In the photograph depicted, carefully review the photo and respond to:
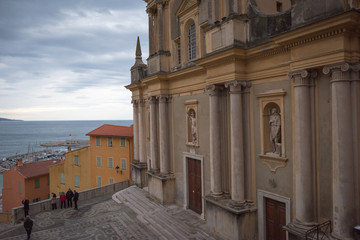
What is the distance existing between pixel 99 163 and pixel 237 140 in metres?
20.3

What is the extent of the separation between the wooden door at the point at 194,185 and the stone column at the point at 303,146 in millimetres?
6017

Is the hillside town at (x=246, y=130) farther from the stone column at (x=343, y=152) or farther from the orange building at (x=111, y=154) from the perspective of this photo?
the orange building at (x=111, y=154)

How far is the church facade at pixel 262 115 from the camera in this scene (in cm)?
666

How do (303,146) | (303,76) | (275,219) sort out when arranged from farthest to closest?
1. (275,219)
2. (303,146)
3. (303,76)

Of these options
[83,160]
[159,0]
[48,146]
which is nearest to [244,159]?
[159,0]

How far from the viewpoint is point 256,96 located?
942 centimetres

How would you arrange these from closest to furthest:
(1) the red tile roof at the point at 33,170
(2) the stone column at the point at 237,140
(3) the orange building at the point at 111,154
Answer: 1. (2) the stone column at the point at 237,140
2. (3) the orange building at the point at 111,154
3. (1) the red tile roof at the point at 33,170

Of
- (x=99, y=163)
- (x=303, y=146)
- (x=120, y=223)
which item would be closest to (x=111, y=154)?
(x=99, y=163)

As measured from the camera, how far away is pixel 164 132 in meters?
15.1

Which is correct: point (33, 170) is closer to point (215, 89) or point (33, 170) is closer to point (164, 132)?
point (164, 132)

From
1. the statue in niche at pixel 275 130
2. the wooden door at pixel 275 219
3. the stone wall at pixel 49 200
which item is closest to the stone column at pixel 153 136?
the stone wall at pixel 49 200

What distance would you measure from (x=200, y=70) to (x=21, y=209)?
13.9 metres

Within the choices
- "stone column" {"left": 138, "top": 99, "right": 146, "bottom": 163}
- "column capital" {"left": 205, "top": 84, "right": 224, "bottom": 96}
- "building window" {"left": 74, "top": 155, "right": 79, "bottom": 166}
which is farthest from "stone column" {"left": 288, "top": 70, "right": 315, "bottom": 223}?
"building window" {"left": 74, "top": 155, "right": 79, "bottom": 166}

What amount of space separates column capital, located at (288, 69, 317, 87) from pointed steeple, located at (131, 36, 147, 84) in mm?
13047
